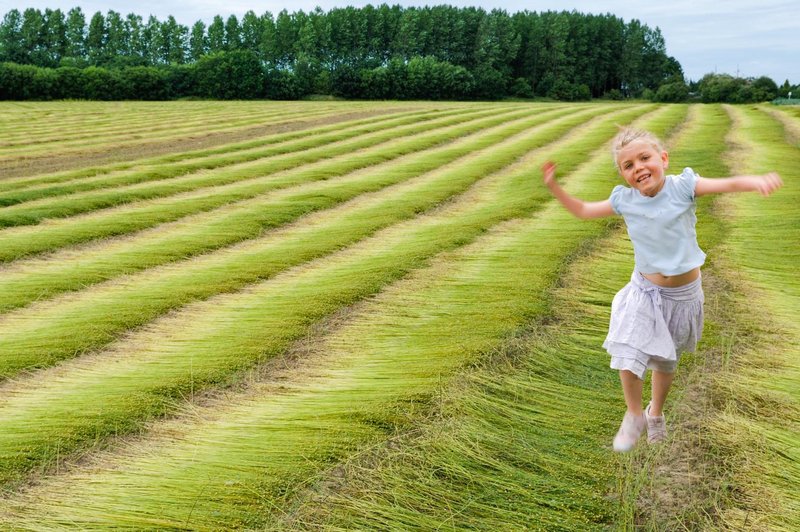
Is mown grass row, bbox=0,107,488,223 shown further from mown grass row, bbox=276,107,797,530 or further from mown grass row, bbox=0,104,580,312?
mown grass row, bbox=276,107,797,530

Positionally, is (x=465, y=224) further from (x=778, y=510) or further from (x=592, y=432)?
(x=778, y=510)

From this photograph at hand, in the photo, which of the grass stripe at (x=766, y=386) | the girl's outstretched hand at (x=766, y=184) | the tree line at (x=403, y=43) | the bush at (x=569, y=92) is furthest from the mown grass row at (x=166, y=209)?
the bush at (x=569, y=92)

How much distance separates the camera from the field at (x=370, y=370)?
9.29ft

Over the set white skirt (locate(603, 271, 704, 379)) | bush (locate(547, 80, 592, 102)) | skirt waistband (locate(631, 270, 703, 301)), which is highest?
bush (locate(547, 80, 592, 102))

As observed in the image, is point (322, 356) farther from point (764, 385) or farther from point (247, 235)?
point (247, 235)

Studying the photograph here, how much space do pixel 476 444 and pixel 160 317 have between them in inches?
131

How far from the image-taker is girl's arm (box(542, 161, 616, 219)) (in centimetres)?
335

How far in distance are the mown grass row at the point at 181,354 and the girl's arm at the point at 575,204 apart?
2186 millimetres

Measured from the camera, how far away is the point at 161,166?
15562 mm

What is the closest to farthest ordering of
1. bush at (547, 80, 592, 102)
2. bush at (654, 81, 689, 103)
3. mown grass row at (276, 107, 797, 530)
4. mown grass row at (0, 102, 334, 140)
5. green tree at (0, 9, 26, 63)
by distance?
mown grass row at (276, 107, 797, 530), mown grass row at (0, 102, 334, 140), bush at (654, 81, 689, 103), bush at (547, 80, 592, 102), green tree at (0, 9, 26, 63)

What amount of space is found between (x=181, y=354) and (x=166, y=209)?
20.7ft

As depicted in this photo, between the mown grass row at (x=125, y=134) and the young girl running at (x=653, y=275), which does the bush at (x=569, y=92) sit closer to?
the mown grass row at (x=125, y=134)

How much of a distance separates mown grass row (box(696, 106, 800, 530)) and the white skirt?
488mm

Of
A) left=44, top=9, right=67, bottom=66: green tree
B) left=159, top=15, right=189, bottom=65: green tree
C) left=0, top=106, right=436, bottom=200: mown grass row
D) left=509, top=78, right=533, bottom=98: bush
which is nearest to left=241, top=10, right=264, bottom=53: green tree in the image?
left=159, top=15, right=189, bottom=65: green tree
